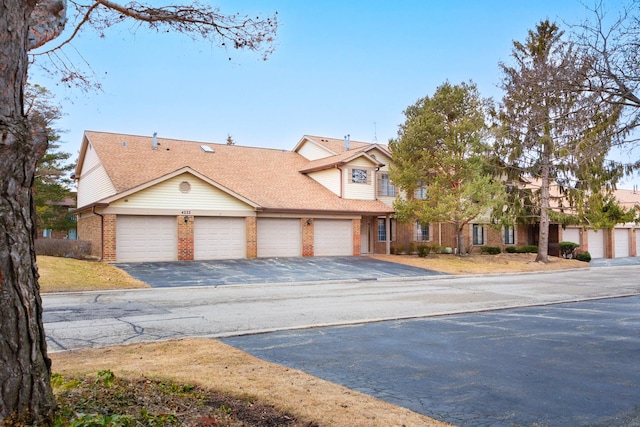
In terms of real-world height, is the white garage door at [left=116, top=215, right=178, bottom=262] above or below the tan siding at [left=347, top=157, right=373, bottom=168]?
below

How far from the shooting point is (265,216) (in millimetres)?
29141

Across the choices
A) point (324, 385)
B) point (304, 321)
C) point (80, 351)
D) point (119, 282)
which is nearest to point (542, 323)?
point (304, 321)

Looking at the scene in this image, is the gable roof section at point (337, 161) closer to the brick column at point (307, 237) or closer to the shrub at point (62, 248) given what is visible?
the brick column at point (307, 237)

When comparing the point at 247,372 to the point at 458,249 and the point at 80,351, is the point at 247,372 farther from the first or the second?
the point at 458,249

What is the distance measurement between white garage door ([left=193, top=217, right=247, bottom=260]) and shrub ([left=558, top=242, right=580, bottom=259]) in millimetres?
23438

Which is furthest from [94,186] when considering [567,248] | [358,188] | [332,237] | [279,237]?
[567,248]

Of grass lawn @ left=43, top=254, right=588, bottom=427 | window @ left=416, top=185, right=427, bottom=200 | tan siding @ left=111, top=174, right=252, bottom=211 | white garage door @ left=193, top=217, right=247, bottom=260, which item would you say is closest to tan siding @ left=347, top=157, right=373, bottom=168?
window @ left=416, top=185, right=427, bottom=200

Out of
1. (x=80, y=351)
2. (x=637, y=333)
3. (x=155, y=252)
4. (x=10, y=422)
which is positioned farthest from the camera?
(x=155, y=252)

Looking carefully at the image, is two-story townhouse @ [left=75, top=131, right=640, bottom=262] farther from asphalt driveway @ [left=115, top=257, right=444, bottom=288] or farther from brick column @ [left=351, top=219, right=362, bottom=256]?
asphalt driveway @ [left=115, top=257, right=444, bottom=288]

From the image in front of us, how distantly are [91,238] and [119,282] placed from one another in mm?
9305

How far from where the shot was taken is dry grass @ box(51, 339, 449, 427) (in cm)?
477

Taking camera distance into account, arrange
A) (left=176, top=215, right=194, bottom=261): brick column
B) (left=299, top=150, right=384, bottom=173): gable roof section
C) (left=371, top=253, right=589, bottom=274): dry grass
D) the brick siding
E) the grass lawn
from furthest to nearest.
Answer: (left=299, top=150, right=384, bottom=173): gable roof section
(left=371, top=253, right=589, bottom=274): dry grass
(left=176, top=215, right=194, bottom=261): brick column
the brick siding
the grass lawn

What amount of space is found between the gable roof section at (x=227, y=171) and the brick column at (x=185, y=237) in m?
2.22

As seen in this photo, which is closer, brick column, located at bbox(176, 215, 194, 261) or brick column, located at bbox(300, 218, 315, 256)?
brick column, located at bbox(176, 215, 194, 261)
